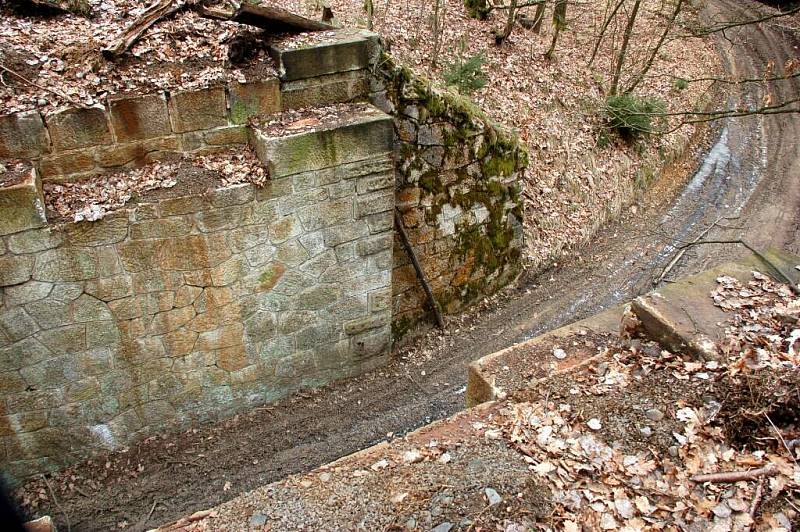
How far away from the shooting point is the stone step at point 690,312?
432cm

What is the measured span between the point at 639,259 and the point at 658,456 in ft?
20.7

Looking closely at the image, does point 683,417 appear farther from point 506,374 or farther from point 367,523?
point 367,523

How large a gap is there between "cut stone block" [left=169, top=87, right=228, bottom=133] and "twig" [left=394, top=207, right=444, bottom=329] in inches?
91.4

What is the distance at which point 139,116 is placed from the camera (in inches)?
194

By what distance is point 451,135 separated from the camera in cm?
717

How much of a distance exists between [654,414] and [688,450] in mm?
313

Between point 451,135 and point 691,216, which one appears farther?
point 691,216

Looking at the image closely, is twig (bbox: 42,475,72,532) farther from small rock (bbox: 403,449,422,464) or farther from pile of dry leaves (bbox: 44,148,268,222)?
small rock (bbox: 403,449,422,464)

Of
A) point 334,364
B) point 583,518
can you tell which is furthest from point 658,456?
point 334,364

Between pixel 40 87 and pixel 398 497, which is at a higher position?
pixel 40 87

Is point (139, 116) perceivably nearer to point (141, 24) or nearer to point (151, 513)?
point (141, 24)

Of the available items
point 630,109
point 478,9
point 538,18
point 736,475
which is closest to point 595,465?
point 736,475

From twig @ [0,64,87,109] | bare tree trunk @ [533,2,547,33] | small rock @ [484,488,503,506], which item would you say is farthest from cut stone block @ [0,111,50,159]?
bare tree trunk @ [533,2,547,33]

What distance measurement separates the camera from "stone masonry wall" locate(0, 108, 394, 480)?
4863 mm
